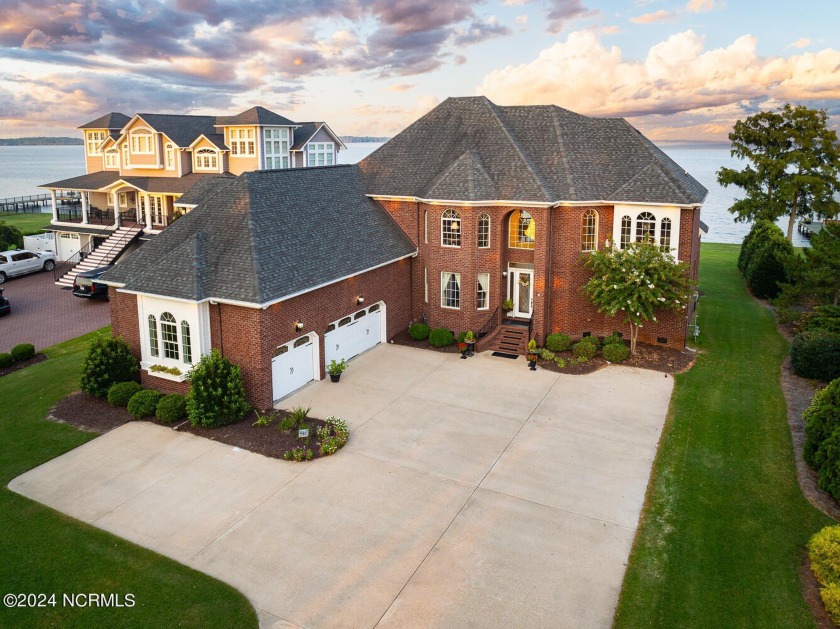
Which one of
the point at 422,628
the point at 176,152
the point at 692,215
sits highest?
the point at 176,152

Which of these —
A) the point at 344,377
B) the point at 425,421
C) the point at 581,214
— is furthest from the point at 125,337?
the point at 581,214

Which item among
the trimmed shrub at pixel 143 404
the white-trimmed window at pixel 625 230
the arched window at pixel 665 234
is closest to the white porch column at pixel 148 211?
the trimmed shrub at pixel 143 404

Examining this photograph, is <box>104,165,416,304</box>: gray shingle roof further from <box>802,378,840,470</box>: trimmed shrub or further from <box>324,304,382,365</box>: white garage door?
<box>802,378,840,470</box>: trimmed shrub

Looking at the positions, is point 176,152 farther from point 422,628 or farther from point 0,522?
point 422,628

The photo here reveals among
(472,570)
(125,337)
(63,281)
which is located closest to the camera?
(472,570)

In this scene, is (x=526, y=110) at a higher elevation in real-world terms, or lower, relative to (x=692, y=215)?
higher

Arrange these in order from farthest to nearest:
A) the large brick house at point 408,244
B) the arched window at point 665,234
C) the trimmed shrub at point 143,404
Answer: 1. the arched window at point 665,234
2. the large brick house at point 408,244
3. the trimmed shrub at point 143,404

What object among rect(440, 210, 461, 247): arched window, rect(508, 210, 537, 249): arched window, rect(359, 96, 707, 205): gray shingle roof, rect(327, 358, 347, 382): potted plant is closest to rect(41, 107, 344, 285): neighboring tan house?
rect(359, 96, 707, 205): gray shingle roof

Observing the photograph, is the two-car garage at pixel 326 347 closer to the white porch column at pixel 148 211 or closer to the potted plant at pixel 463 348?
the potted plant at pixel 463 348
